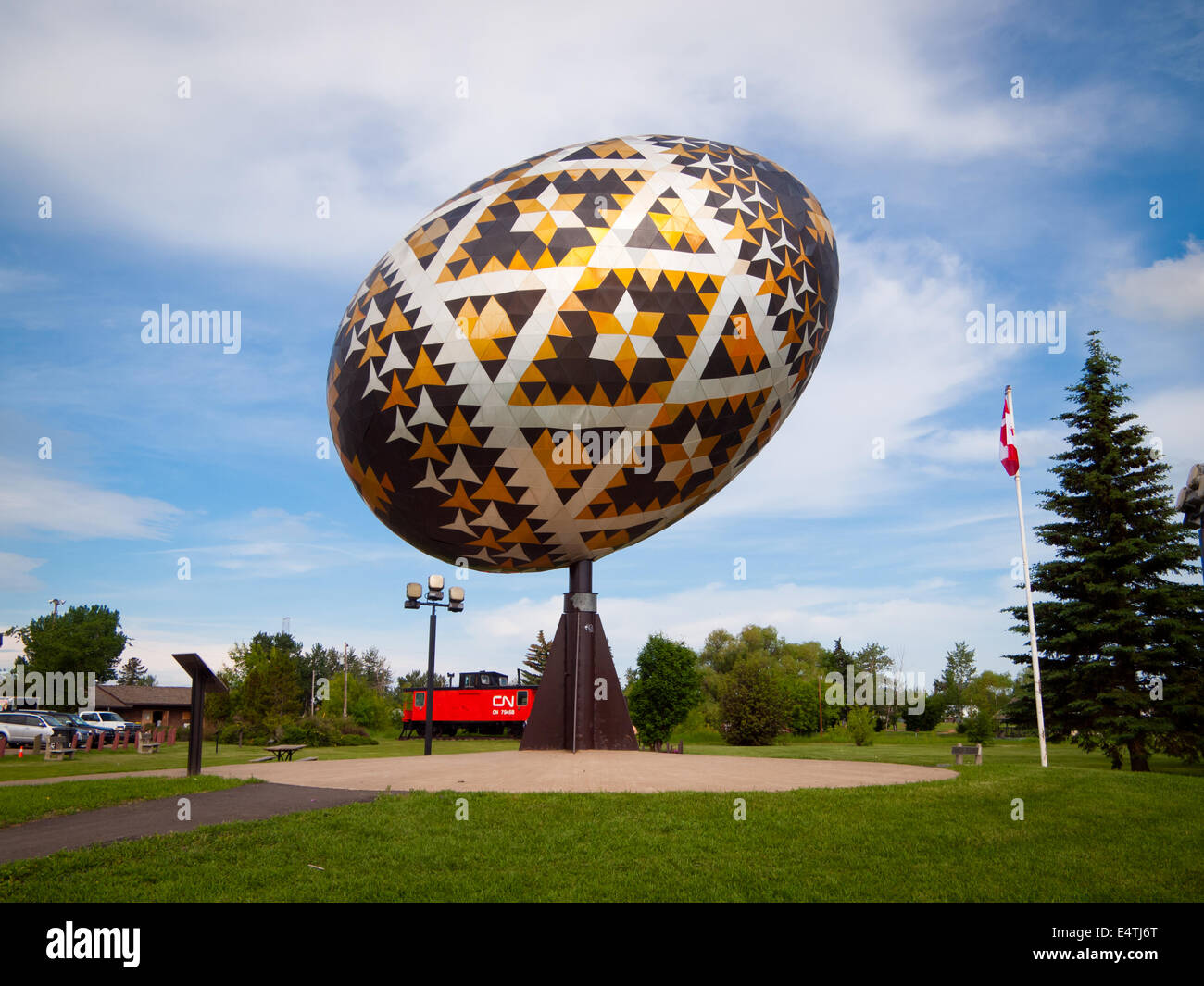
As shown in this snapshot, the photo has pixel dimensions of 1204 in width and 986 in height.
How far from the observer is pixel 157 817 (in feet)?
35.8

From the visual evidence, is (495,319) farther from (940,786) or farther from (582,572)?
(940,786)

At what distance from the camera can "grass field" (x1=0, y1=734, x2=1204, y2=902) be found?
7.90 meters

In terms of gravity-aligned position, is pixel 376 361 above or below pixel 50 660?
above

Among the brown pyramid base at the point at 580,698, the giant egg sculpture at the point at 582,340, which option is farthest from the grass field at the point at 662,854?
the brown pyramid base at the point at 580,698

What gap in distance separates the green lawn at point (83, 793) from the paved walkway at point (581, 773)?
1332mm

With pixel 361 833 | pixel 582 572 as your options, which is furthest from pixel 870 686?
pixel 361 833

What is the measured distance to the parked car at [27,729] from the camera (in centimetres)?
2905

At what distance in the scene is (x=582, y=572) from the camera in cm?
2186

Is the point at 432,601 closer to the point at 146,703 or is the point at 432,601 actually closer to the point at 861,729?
the point at 861,729

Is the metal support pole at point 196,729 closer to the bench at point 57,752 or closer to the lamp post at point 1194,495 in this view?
the bench at point 57,752

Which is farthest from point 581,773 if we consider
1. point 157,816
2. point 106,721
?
point 106,721

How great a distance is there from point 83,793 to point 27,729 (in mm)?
21688

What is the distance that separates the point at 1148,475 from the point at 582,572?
19.5m
